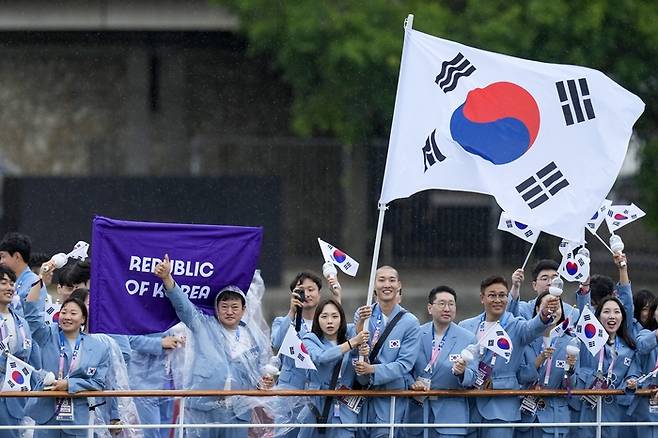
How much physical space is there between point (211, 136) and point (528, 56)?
28.2 ft

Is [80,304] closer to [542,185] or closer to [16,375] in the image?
[16,375]

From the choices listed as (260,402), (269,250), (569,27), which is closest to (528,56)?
(569,27)

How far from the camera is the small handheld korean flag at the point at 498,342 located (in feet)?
30.8

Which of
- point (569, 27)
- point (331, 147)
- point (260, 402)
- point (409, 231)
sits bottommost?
point (260, 402)

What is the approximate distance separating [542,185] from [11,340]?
358 cm

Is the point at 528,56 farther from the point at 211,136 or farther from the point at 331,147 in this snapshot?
the point at 211,136

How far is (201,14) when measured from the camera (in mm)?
25578

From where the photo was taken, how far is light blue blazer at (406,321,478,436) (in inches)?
374

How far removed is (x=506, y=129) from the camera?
9516 mm

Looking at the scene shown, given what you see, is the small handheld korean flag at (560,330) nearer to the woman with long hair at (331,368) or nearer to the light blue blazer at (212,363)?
the woman with long hair at (331,368)

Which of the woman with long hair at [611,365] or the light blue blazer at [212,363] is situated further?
the woman with long hair at [611,365]

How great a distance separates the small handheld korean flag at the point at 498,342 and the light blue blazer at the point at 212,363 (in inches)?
62.0

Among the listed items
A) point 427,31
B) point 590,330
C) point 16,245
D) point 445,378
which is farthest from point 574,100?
point 427,31

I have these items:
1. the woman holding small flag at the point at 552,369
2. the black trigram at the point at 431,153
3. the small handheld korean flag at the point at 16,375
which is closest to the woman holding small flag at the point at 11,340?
the small handheld korean flag at the point at 16,375
